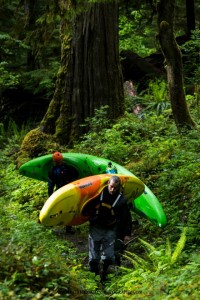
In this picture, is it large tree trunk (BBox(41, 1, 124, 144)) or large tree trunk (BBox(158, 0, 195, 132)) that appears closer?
large tree trunk (BBox(158, 0, 195, 132))

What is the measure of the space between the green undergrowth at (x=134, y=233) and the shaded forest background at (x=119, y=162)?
18mm

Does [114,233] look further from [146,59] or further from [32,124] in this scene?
[146,59]

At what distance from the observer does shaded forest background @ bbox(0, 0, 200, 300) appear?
5.32 metres

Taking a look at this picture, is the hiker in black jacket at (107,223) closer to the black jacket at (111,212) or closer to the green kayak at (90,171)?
the black jacket at (111,212)

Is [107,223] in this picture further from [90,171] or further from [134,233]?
[90,171]

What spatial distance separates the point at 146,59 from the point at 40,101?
5.31 m

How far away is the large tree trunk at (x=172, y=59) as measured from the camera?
11.0 metres

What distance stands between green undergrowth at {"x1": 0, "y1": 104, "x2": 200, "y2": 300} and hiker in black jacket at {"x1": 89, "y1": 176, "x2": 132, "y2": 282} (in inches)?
10.7

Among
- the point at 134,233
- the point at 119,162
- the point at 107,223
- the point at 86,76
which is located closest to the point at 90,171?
the point at 119,162

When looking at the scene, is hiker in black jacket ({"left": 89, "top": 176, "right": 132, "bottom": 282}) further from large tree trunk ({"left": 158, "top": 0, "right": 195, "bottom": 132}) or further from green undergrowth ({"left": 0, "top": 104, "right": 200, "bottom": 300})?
large tree trunk ({"left": 158, "top": 0, "right": 195, "bottom": 132})

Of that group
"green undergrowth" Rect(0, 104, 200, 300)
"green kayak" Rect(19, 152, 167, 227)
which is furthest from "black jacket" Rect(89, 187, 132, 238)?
"green kayak" Rect(19, 152, 167, 227)

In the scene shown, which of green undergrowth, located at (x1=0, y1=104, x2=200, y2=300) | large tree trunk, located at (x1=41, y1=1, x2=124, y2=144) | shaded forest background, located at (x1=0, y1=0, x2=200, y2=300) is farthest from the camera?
large tree trunk, located at (x1=41, y1=1, x2=124, y2=144)

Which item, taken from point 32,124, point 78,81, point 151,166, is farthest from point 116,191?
point 32,124

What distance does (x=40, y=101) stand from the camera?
22875mm
